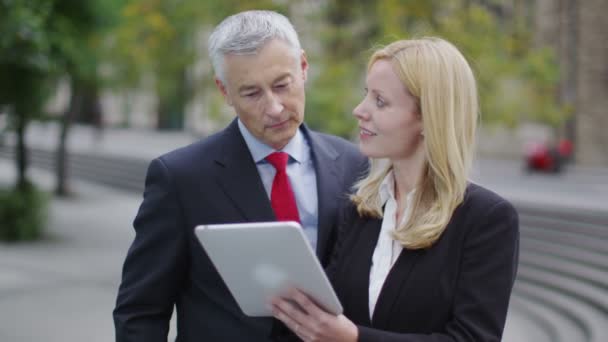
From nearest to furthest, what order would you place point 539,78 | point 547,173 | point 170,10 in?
point 539,78
point 170,10
point 547,173

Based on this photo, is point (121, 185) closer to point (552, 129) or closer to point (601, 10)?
point (552, 129)

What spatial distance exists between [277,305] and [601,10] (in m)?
24.2

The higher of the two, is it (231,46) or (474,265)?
(231,46)

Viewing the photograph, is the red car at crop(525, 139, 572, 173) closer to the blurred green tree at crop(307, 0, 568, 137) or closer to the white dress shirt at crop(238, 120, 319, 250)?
the blurred green tree at crop(307, 0, 568, 137)

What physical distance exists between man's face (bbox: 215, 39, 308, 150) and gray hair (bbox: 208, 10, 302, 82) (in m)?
0.02

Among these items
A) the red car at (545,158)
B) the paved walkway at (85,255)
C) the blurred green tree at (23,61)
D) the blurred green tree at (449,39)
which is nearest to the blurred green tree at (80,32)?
the blurred green tree at (23,61)

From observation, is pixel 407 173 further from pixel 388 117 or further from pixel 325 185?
pixel 325 185

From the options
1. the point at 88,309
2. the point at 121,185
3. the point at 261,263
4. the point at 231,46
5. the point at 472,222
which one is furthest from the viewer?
the point at 121,185

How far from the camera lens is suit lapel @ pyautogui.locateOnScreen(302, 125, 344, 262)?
9.41 ft

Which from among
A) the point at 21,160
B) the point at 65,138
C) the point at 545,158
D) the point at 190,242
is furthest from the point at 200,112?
the point at 190,242

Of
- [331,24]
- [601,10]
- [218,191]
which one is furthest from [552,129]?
[218,191]

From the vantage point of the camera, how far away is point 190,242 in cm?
283

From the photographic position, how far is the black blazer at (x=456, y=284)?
7.65 feet

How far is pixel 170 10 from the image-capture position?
17.0 meters
